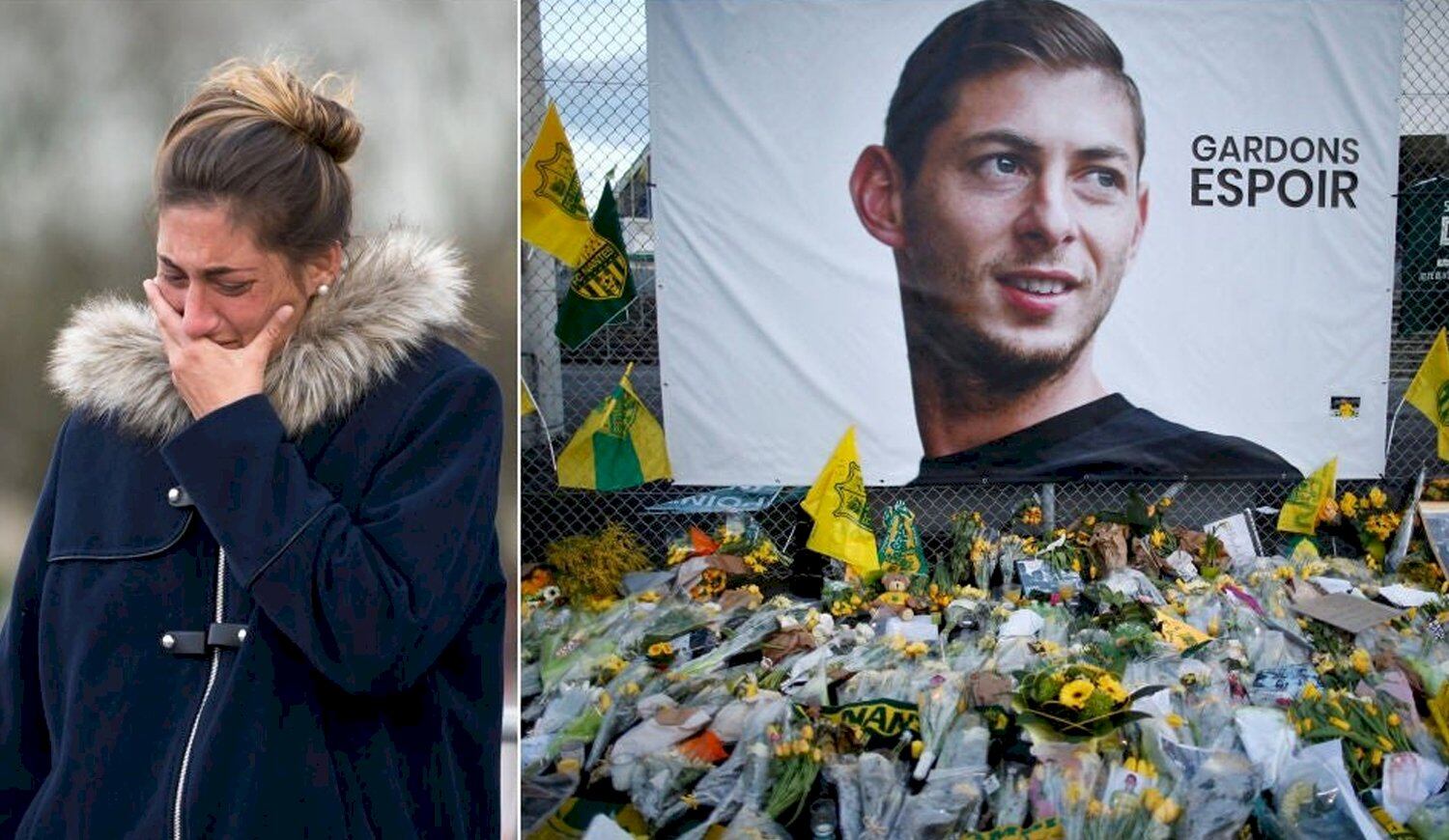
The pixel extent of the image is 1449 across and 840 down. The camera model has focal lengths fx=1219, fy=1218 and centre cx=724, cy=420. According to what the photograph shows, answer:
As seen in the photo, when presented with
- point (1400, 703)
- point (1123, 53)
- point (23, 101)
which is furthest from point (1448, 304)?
point (23, 101)

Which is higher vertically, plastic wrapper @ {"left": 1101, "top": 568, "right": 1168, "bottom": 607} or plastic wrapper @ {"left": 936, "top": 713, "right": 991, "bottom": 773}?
plastic wrapper @ {"left": 1101, "top": 568, "right": 1168, "bottom": 607}


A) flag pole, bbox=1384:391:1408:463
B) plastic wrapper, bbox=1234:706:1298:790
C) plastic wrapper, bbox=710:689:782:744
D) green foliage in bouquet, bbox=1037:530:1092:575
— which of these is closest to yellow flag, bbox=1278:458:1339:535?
flag pole, bbox=1384:391:1408:463

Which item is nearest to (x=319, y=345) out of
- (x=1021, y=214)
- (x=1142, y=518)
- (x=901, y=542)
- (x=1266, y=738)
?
(x=1266, y=738)

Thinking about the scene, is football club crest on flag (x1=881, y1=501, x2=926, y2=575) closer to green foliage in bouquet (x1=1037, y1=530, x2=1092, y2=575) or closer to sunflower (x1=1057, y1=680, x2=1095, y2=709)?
green foliage in bouquet (x1=1037, y1=530, x2=1092, y2=575)

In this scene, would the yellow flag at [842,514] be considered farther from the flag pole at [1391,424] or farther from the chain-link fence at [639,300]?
the flag pole at [1391,424]

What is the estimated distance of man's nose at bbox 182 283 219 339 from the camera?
1.35 meters

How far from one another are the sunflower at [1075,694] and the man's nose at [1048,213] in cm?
199

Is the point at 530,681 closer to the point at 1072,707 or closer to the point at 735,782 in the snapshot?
the point at 735,782

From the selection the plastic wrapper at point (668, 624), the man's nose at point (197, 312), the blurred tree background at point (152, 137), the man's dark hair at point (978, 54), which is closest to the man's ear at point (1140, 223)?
the man's dark hair at point (978, 54)

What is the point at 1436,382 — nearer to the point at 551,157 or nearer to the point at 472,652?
the point at 551,157

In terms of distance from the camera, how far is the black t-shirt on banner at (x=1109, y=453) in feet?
15.5

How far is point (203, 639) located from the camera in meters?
1.33

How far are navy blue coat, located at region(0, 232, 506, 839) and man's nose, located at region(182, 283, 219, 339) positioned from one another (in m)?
0.10

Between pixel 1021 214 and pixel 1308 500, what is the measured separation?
1623 mm
